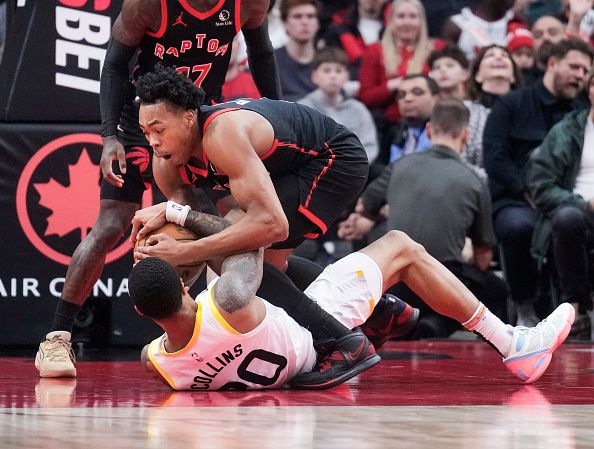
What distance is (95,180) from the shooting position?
6676mm

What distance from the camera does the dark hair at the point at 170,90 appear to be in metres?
4.49

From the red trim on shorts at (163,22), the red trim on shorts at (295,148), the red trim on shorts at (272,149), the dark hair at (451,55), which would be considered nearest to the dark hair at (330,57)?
the dark hair at (451,55)

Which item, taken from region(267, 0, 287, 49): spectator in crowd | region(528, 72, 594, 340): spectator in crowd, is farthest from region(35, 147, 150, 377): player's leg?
region(267, 0, 287, 49): spectator in crowd

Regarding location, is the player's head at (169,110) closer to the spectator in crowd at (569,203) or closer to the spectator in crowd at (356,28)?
the spectator in crowd at (569,203)

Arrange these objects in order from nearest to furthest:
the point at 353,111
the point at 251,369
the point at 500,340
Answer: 1. the point at 251,369
2. the point at 500,340
3. the point at 353,111

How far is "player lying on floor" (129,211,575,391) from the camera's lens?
4.17m

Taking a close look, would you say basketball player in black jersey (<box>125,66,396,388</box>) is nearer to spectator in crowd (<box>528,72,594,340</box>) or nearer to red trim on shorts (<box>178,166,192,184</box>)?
red trim on shorts (<box>178,166,192,184</box>)

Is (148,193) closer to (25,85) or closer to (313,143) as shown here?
(25,85)

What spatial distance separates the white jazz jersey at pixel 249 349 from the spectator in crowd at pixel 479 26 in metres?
5.61

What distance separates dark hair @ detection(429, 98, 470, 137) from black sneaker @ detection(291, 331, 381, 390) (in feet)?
9.73

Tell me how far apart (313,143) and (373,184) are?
9.99 ft

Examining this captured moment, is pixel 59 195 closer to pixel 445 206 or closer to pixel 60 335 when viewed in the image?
pixel 60 335

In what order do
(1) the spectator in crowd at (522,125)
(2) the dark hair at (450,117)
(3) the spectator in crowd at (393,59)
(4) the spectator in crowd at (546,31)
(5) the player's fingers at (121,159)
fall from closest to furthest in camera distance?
(5) the player's fingers at (121,159)
(2) the dark hair at (450,117)
(1) the spectator in crowd at (522,125)
(3) the spectator in crowd at (393,59)
(4) the spectator in crowd at (546,31)

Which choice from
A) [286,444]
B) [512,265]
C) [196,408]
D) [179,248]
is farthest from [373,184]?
[286,444]
